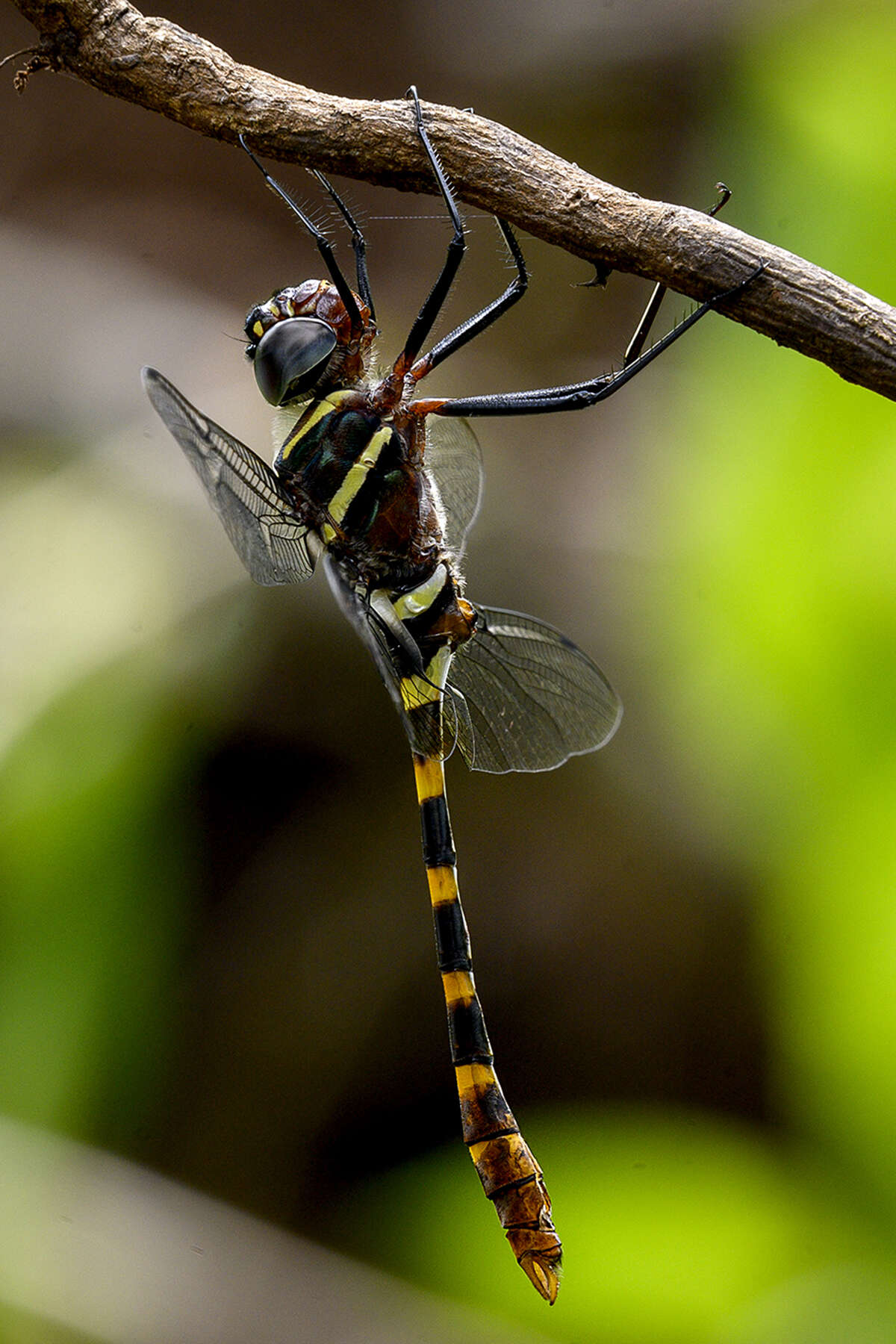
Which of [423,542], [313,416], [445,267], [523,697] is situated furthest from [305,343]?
[523,697]

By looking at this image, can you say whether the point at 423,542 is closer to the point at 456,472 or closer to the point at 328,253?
the point at 456,472

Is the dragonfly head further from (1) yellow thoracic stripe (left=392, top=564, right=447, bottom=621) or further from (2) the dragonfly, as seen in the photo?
(1) yellow thoracic stripe (left=392, top=564, right=447, bottom=621)

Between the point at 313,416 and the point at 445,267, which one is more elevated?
the point at 445,267

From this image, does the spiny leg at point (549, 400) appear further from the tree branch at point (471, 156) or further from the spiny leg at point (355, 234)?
the tree branch at point (471, 156)

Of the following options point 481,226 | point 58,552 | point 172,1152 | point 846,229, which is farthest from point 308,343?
point 481,226

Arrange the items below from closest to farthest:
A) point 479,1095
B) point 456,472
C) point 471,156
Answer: point 471,156, point 479,1095, point 456,472

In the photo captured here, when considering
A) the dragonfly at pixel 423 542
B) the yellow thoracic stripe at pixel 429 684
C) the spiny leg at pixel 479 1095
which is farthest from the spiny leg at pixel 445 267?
the spiny leg at pixel 479 1095
